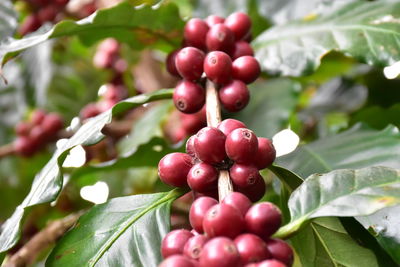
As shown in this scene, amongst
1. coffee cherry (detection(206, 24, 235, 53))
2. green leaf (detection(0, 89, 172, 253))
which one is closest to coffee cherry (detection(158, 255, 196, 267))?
green leaf (detection(0, 89, 172, 253))

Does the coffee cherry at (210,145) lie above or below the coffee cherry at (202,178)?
above

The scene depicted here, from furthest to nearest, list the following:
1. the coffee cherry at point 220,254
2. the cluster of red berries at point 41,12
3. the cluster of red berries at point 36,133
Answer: the cluster of red berries at point 36,133, the cluster of red berries at point 41,12, the coffee cherry at point 220,254

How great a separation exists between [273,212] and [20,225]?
14.8 inches

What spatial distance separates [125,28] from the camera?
113 centimetres

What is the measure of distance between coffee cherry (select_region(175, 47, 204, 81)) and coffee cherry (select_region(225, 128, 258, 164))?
26 cm

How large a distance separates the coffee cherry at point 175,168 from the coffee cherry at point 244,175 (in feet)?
0.23

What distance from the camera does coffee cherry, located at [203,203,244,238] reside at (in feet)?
1.76

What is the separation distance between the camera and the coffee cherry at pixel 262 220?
0.55 m

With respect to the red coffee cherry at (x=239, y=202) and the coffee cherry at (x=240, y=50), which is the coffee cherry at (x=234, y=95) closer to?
the coffee cherry at (x=240, y=50)

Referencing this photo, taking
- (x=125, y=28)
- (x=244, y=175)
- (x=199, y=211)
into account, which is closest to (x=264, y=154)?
(x=244, y=175)

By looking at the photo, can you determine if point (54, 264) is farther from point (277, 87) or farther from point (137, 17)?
point (277, 87)

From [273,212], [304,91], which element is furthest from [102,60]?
[273,212]

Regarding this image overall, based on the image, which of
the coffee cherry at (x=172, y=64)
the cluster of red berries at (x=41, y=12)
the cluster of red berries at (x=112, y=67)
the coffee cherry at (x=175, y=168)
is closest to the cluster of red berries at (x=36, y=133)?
the cluster of red berries at (x=112, y=67)

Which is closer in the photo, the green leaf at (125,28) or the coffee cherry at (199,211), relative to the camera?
the coffee cherry at (199,211)
